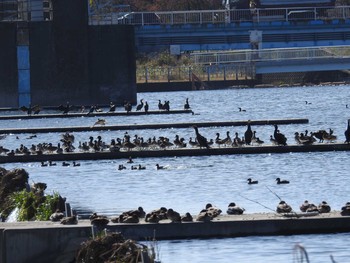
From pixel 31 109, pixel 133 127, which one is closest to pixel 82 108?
pixel 31 109

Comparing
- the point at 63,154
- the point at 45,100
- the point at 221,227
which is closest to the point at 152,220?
the point at 221,227

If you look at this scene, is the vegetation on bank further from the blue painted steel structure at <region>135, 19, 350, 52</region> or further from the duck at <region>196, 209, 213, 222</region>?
the blue painted steel structure at <region>135, 19, 350, 52</region>

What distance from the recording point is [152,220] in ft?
88.1

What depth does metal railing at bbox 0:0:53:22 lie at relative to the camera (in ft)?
271

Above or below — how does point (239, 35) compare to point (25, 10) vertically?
below

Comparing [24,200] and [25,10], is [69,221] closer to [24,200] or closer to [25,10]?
[24,200]

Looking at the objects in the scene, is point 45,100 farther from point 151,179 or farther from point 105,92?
point 151,179

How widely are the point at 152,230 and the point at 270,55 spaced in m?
107

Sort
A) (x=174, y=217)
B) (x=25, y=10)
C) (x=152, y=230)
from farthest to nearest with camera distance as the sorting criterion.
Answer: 1. (x=25, y=10)
2. (x=174, y=217)
3. (x=152, y=230)

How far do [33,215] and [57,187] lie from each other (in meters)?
12.9

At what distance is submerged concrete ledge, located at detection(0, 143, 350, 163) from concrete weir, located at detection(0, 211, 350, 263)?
2145 centimetres

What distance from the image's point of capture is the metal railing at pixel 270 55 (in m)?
131

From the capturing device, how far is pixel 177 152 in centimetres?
4953

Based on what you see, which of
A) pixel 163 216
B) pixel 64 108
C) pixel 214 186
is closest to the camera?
pixel 163 216
